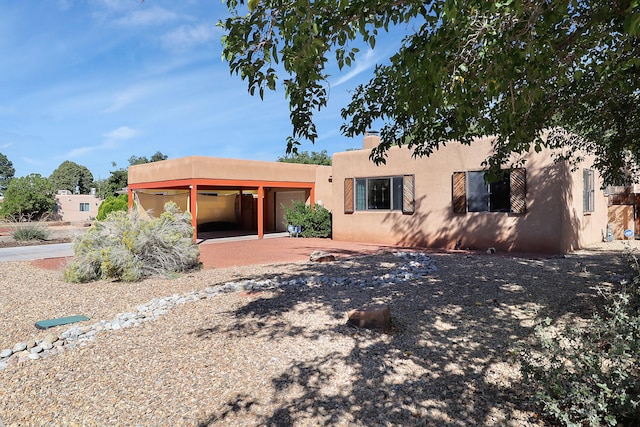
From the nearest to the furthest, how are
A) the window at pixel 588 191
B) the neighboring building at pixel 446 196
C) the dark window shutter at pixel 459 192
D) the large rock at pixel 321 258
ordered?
the large rock at pixel 321 258, the neighboring building at pixel 446 196, the dark window shutter at pixel 459 192, the window at pixel 588 191

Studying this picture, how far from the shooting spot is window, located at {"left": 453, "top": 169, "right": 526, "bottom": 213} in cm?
1027

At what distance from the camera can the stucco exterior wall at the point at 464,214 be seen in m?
10.0

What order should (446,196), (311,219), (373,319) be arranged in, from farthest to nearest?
(311,219) → (446,196) → (373,319)

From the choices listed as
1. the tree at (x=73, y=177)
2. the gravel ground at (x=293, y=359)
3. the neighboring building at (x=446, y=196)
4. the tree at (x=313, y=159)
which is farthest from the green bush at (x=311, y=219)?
the tree at (x=73, y=177)

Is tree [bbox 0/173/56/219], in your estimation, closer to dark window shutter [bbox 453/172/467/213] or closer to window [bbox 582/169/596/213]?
dark window shutter [bbox 453/172/467/213]

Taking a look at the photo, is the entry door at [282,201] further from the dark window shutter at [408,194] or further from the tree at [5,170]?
the tree at [5,170]

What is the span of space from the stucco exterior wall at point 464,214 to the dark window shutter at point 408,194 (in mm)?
122

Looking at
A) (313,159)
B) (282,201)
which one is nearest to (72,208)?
(282,201)

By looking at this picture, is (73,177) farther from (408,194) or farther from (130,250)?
(130,250)

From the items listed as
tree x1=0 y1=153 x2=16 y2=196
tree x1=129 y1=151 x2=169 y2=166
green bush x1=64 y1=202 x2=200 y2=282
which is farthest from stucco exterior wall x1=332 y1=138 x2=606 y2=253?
tree x1=0 y1=153 x2=16 y2=196

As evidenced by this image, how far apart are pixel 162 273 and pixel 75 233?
2006 mm

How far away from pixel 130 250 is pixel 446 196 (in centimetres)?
875

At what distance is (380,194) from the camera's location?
523 inches

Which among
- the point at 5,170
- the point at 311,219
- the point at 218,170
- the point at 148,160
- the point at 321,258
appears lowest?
the point at 321,258
